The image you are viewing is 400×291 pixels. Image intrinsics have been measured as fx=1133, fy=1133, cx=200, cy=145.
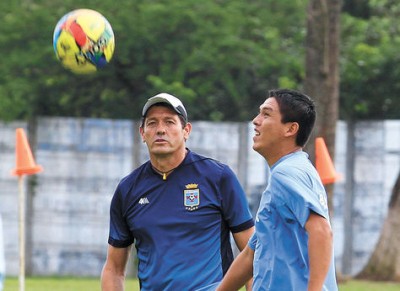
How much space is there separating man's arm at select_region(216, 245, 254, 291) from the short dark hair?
0.64 metres

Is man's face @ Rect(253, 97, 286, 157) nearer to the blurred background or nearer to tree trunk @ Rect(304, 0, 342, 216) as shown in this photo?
tree trunk @ Rect(304, 0, 342, 216)

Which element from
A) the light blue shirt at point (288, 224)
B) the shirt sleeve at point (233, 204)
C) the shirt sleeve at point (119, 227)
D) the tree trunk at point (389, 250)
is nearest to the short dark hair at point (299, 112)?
the light blue shirt at point (288, 224)

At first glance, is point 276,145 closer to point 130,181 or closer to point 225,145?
point 130,181

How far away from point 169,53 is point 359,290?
6009 millimetres

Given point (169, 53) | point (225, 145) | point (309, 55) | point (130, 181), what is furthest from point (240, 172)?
point (130, 181)

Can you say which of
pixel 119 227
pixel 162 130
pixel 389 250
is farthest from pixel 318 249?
pixel 389 250

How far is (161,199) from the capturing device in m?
6.25

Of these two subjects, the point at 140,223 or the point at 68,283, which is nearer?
the point at 140,223

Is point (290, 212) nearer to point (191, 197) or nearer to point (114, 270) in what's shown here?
point (191, 197)

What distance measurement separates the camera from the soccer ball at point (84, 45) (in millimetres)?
7980

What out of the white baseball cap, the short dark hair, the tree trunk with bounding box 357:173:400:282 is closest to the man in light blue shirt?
the short dark hair

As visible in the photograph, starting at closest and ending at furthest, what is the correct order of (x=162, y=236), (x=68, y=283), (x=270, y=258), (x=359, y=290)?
(x=270, y=258), (x=162, y=236), (x=359, y=290), (x=68, y=283)

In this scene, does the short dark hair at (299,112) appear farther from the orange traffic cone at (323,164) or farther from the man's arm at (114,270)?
the orange traffic cone at (323,164)

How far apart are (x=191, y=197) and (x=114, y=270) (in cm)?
65
